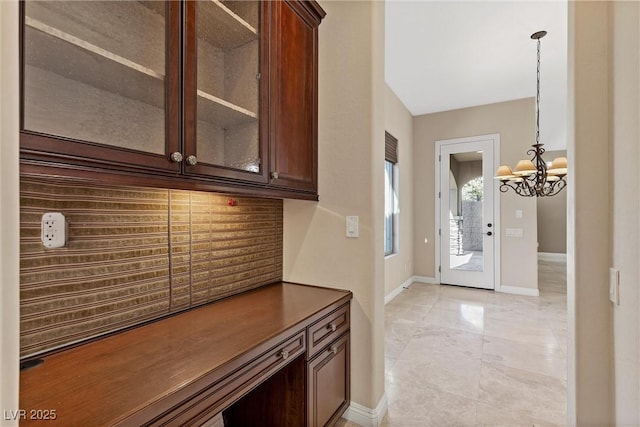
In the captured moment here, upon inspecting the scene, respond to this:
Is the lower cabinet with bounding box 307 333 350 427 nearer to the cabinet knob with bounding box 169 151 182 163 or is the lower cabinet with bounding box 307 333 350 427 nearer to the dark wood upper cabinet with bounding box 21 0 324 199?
the dark wood upper cabinet with bounding box 21 0 324 199

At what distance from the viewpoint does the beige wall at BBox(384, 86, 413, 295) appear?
441 cm

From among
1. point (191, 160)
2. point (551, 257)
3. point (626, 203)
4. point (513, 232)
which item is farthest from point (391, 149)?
point (551, 257)

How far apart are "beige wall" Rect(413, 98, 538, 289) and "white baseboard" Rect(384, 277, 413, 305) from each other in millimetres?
356

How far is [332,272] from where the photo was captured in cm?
191

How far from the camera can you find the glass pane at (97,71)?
760mm

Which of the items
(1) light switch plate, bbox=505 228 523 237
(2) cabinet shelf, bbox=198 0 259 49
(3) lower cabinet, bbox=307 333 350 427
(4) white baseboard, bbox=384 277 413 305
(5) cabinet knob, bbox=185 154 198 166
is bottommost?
(4) white baseboard, bbox=384 277 413 305

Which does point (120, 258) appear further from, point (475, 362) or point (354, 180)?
point (475, 362)

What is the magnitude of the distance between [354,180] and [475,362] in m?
2.01

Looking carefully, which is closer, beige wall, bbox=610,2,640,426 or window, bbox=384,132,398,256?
beige wall, bbox=610,2,640,426

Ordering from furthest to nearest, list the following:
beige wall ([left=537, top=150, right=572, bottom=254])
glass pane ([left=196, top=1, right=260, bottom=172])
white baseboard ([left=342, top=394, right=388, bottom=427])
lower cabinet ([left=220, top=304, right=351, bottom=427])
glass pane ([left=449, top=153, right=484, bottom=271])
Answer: beige wall ([left=537, top=150, right=572, bottom=254]) < glass pane ([left=449, top=153, right=484, bottom=271]) < white baseboard ([left=342, top=394, right=388, bottom=427]) < lower cabinet ([left=220, top=304, right=351, bottom=427]) < glass pane ([left=196, top=1, right=260, bottom=172])

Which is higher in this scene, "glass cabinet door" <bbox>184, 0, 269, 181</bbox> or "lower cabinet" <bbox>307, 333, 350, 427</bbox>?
"glass cabinet door" <bbox>184, 0, 269, 181</bbox>

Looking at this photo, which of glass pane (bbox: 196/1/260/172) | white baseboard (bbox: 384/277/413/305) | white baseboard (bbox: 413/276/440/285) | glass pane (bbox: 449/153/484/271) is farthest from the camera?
white baseboard (bbox: 413/276/440/285)

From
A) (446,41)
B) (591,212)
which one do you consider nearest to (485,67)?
(446,41)

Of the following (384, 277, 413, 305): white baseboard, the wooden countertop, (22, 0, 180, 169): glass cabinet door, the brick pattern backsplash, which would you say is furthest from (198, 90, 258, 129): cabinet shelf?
(384, 277, 413, 305): white baseboard
